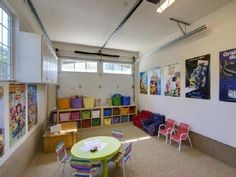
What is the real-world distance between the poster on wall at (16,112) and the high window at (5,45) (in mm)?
224

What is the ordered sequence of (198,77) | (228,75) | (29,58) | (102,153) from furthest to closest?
(198,77)
(228,75)
(29,58)
(102,153)

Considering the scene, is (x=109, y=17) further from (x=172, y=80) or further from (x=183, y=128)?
(x=183, y=128)

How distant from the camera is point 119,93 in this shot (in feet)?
20.3

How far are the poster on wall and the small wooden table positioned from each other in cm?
88

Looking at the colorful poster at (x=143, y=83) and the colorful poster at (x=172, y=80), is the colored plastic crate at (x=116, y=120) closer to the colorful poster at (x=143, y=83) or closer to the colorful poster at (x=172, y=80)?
the colorful poster at (x=143, y=83)

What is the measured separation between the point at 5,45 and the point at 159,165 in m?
3.52

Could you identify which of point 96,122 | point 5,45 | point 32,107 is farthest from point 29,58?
point 96,122

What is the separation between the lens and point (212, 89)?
311cm

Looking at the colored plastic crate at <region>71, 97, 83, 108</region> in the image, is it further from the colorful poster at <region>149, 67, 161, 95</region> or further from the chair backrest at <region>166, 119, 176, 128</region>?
the chair backrest at <region>166, 119, 176, 128</region>

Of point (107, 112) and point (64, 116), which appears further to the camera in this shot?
point (107, 112)

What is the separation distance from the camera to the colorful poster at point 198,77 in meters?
3.22

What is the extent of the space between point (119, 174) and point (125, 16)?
3.38 m

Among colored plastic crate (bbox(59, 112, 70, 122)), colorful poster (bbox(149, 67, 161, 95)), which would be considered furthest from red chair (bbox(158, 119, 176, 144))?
colored plastic crate (bbox(59, 112, 70, 122))

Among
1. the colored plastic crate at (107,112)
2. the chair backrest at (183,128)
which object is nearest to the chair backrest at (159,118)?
the chair backrest at (183,128)
